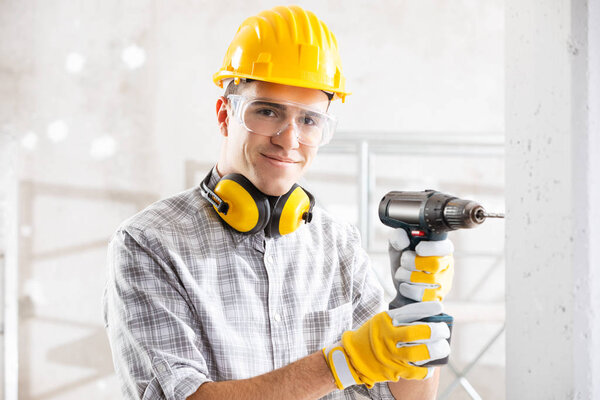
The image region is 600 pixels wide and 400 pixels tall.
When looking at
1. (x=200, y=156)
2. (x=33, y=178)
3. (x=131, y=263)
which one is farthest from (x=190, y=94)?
(x=131, y=263)

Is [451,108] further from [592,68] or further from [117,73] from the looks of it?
[592,68]

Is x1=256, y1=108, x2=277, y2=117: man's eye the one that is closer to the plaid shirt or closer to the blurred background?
the plaid shirt

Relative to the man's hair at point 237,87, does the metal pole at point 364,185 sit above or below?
below

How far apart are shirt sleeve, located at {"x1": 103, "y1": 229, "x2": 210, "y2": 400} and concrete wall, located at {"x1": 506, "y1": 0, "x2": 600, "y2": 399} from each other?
676 millimetres

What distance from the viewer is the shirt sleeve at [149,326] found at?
1.21 metres

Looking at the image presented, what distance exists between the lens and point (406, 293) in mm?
1254

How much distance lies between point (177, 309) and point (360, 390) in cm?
57

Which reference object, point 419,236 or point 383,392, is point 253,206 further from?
point 383,392

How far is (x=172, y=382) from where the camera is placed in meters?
1.18

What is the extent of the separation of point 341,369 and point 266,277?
0.34 meters

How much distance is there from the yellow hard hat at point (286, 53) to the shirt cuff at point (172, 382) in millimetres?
717

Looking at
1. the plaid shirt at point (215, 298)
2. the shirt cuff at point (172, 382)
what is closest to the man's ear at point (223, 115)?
the plaid shirt at point (215, 298)

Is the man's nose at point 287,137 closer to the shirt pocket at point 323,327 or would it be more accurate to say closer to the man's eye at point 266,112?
the man's eye at point 266,112

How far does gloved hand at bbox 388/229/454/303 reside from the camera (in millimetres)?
1242
